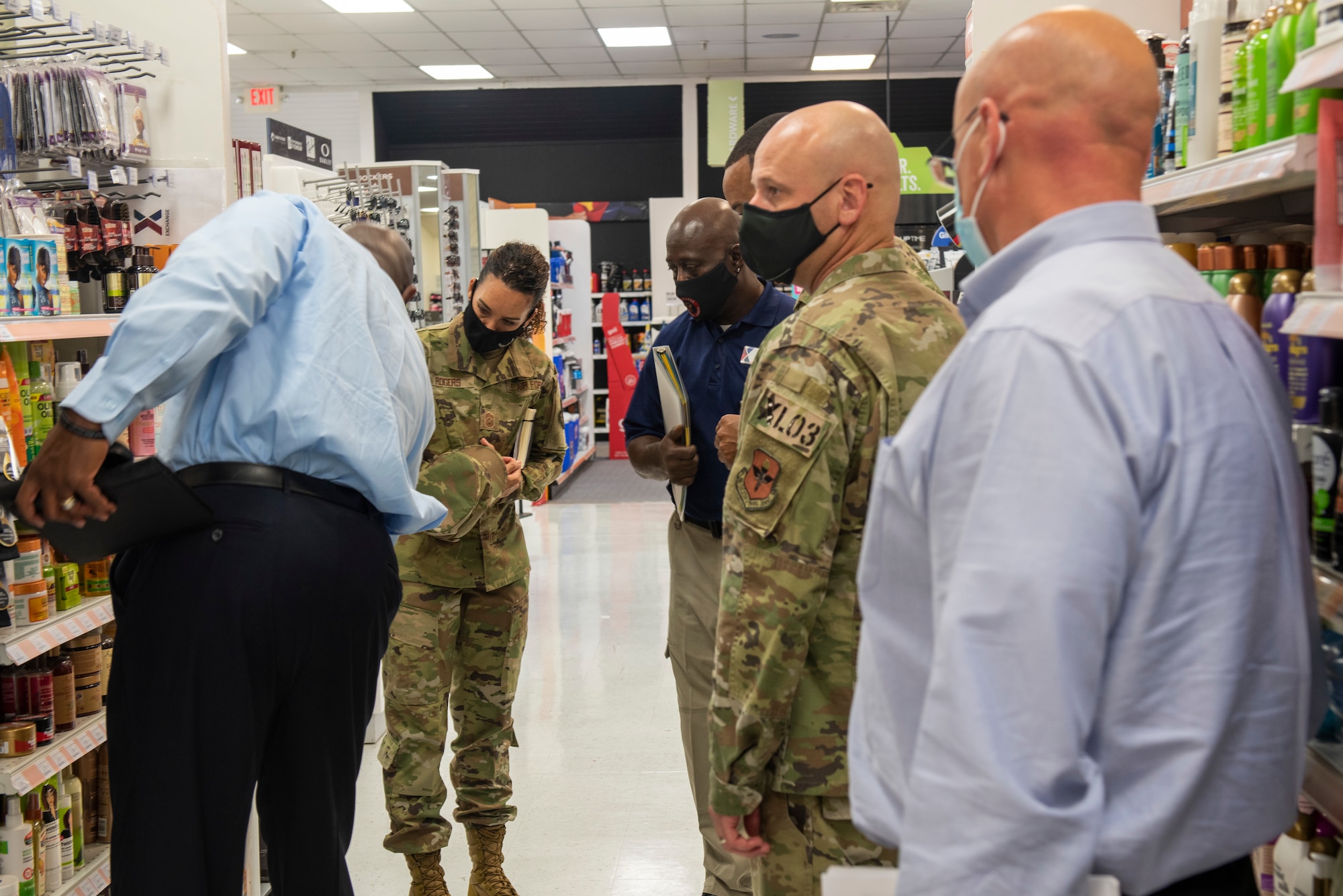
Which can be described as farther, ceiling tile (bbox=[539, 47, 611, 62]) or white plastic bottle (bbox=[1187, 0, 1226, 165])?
ceiling tile (bbox=[539, 47, 611, 62])

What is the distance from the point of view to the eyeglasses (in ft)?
3.61

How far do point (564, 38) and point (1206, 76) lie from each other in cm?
1053

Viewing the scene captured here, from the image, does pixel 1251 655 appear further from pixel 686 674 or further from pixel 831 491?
pixel 686 674

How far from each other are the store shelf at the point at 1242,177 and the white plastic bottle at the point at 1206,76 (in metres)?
0.07

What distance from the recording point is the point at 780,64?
12.6 m

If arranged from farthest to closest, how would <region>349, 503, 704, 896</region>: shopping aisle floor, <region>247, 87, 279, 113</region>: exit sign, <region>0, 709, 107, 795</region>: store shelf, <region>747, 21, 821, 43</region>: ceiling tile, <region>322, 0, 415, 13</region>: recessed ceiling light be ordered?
<region>247, 87, 279, 113</region>: exit sign → <region>747, 21, 821, 43</region>: ceiling tile → <region>322, 0, 415, 13</region>: recessed ceiling light → <region>349, 503, 704, 896</region>: shopping aisle floor → <region>0, 709, 107, 795</region>: store shelf

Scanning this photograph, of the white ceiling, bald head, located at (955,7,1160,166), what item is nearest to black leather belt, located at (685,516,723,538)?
bald head, located at (955,7,1160,166)

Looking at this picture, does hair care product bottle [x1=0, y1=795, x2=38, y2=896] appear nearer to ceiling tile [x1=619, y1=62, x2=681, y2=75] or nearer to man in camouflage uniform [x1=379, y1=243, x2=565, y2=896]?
man in camouflage uniform [x1=379, y1=243, x2=565, y2=896]

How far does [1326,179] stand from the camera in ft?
4.17

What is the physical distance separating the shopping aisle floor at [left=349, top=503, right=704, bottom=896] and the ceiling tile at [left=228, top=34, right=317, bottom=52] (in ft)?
24.8

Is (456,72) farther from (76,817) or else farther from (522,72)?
(76,817)

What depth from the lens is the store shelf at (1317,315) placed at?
1189 millimetres

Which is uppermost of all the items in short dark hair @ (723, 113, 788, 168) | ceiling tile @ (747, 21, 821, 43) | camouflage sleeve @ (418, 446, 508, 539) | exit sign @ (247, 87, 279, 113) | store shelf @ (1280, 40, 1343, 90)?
ceiling tile @ (747, 21, 821, 43)

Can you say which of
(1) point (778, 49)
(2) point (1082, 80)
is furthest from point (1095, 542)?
(1) point (778, 49)
